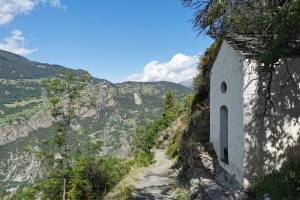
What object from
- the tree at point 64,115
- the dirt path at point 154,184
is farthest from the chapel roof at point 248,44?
the tree at point 64,115

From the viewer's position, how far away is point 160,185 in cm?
2170

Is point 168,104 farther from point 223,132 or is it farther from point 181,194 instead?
point 223,132

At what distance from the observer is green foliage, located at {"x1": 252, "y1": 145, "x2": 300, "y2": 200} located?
11.8 meters

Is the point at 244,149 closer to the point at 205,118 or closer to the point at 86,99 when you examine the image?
the point at 205,118

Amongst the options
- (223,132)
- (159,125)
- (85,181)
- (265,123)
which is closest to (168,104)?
(159,125)

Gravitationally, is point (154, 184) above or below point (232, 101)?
below

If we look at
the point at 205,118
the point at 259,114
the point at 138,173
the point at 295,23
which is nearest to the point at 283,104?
the point at 259,114

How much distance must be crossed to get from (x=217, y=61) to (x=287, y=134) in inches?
207

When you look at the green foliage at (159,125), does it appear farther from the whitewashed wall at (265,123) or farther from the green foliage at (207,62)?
the whitewashed wall at (265,123)

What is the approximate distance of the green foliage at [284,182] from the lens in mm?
11775

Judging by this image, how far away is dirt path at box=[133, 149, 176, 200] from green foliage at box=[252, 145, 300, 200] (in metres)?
6.53

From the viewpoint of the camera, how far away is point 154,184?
22.1 meters

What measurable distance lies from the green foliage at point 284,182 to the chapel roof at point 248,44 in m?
4.13

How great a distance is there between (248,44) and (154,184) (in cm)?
1064
